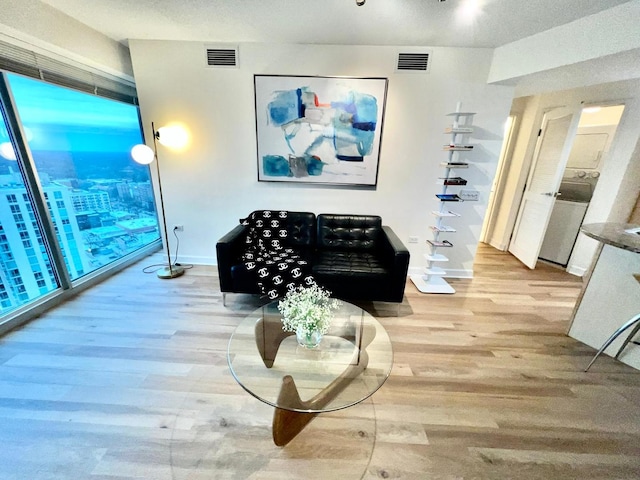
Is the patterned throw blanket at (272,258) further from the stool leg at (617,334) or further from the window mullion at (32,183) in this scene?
the stool leg at (617,334)

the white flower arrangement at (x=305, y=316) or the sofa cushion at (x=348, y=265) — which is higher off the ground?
the white flower arrangement at (x=305, y=316)

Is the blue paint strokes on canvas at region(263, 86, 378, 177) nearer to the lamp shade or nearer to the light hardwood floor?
the lamp shade

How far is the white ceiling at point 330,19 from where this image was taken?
195 centimetres

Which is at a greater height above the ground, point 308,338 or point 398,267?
point 398,267

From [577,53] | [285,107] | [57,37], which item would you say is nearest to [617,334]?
[577,53]

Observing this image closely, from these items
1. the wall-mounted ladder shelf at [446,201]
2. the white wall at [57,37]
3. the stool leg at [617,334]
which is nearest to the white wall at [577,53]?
the wall-mounted ladder shelf at [446,201]

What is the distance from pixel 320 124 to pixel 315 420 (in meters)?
2.73

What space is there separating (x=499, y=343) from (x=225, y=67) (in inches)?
150

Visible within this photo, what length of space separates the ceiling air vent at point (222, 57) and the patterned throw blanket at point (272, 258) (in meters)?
1.61

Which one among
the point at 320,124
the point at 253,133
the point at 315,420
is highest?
the point at 320,124

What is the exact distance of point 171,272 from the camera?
3141mm

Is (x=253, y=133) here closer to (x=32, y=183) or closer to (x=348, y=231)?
(x=348, y=231)

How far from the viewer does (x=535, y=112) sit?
12.4 feet

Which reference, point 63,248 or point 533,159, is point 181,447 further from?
point 533,159
